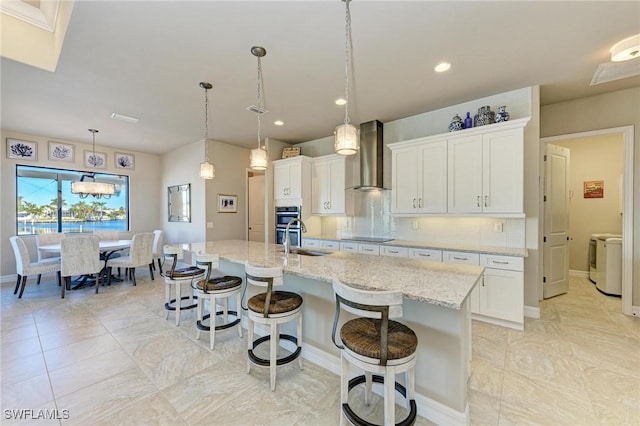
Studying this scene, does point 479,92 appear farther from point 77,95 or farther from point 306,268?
point 77,95

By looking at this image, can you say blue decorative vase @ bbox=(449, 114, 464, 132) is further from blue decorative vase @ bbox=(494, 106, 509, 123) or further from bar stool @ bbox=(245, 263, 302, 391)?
bar stool @ bbox=(245, 263, 302, 391)

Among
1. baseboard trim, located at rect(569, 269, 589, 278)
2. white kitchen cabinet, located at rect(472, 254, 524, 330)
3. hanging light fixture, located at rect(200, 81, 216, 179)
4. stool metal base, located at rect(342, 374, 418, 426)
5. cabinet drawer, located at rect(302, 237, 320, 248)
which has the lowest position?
baseboard trim, located at rect(569, 269, 589, 278)

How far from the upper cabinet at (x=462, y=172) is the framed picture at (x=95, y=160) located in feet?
21.2

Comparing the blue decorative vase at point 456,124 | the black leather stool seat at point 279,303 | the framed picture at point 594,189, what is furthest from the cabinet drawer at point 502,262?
the framed picture at point 594,189

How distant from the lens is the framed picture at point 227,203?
5.78 m

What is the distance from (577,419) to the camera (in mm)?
1649

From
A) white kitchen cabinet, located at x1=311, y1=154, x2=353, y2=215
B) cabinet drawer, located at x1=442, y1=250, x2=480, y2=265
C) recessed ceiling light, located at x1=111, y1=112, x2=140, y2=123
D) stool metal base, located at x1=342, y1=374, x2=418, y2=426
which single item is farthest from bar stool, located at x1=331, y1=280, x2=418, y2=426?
recessed ceiling light, located at x1=111, y1=112, x2=140, y2=123

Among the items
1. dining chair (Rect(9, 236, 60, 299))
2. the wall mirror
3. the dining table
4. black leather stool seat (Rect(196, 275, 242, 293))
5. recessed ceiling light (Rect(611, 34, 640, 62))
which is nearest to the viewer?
recessed ceiling light (Rect(611, 34, 640, 62))

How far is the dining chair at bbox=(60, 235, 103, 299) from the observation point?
407 cm

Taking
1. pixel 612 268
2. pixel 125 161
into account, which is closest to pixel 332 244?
pixel 612 268

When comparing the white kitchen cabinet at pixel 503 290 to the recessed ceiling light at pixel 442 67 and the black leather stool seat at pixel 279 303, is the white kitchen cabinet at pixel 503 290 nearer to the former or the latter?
the recessed ceiling light at pixel 442 67

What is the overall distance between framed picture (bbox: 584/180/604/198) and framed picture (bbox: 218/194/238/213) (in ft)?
24.5

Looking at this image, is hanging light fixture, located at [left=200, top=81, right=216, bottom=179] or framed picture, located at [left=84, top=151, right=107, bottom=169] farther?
framed picture, located at [left=84, top=151, right=107, bottom=169]

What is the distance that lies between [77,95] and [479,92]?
5.26 meters
